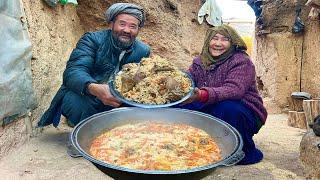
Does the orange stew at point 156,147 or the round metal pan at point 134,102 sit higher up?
the round metal pan at point 134,102

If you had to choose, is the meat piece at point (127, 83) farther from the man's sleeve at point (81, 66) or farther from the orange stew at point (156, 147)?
the man's sleeve at point (81, 66)

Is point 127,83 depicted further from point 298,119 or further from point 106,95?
point 298,119

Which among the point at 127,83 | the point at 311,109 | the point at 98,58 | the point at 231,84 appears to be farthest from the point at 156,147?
the point at 311,109

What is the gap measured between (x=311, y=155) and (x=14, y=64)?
2571mm

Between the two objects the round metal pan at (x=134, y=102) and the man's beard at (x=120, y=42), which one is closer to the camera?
the round metal pan at (x=134, y=102)

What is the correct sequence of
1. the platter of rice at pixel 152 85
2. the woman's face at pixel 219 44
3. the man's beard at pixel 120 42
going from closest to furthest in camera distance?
the platter of rice at pixel 152 85
the woman's face at pixel 219 44
the man's beard at pixel 120 42

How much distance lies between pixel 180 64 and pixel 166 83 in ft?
11.6

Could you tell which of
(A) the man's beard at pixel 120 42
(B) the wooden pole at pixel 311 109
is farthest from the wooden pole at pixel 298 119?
(A) the man's beard at pixel 120 42

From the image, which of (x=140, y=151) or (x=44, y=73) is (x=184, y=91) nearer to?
(x=140, y=151)

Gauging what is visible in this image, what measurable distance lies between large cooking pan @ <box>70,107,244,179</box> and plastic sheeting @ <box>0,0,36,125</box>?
3.46 ft

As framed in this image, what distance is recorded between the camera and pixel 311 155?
300 centimetres

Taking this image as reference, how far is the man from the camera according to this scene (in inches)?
135

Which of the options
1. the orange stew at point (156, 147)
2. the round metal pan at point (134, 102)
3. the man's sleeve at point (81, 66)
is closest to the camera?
the orange stew at point (156, 147)

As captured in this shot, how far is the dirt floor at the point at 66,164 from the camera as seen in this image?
3076 millimetres
